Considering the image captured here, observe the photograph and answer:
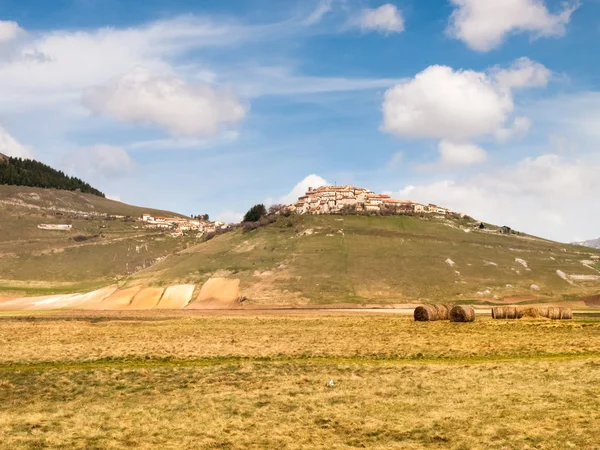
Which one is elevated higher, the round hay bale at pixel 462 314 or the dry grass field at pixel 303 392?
the round hay bale at pixel 462 314

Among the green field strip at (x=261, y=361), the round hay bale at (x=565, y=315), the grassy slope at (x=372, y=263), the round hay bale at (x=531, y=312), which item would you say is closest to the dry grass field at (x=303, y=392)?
the green field strip at (x=261, y=361)

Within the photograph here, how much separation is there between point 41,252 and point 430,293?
410 feet

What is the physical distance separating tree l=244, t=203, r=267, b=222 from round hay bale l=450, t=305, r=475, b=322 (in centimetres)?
11349

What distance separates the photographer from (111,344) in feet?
141

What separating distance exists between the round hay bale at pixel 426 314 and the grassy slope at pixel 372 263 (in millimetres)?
42849

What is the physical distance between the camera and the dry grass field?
18.4 m

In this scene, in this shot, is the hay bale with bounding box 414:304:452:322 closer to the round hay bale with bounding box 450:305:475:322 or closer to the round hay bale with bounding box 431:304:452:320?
the round hay bale with bounding box 431:304:452:320

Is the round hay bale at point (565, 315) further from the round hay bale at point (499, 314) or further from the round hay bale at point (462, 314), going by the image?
the round hay bale at point (462, 314)

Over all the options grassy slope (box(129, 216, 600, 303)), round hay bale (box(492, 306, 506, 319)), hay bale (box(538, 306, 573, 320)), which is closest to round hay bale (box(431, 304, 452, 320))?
round hay bale (box(492, 306, 506, 319))

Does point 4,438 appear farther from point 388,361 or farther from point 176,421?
point 388,361

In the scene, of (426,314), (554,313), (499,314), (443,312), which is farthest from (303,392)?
(554,313)

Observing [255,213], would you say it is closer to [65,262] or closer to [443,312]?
[65,262]

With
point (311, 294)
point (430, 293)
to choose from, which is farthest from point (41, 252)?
point (430, 293)

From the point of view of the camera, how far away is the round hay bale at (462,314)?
205 feet
